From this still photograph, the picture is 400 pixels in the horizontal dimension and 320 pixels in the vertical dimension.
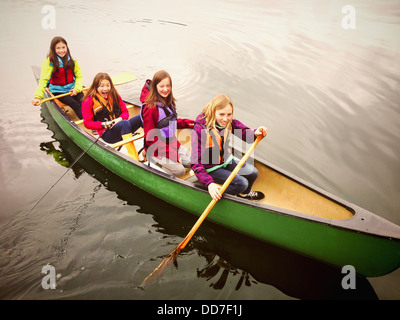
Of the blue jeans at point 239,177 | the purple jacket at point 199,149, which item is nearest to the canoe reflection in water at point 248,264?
the blue jeans at point 239,177

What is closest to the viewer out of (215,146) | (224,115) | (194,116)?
(224,115)

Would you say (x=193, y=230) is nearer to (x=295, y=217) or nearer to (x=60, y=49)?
(x=295, y=217)

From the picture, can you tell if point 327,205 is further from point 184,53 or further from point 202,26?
point 202,26

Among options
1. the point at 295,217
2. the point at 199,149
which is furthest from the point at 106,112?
the point at 295,217

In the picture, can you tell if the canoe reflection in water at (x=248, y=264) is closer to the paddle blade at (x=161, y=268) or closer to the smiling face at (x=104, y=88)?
the paddle blade at (x=161, y=268)

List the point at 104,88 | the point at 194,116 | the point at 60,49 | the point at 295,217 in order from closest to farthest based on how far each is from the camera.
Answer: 1. the point at 295,217
2. the point at 104,88
3. the point at 60,49
4. the point at 194,116

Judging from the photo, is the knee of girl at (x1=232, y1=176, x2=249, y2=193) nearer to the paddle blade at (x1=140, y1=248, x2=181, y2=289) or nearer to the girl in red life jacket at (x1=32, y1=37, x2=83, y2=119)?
the paddle blade at (x1=140, y1=248, x2=181, y2=289)

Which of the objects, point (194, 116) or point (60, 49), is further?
point (194, 116)

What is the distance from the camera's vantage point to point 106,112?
4.95 m

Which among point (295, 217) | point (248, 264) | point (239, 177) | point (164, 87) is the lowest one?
point (248, 264)

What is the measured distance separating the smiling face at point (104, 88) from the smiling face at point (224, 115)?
2217mm

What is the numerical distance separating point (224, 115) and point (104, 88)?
93.0 inches

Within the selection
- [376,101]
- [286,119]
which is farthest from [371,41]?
[286,119]

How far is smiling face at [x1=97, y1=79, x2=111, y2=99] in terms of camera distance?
15.3 feet
